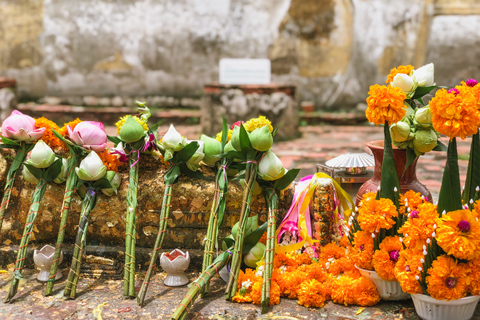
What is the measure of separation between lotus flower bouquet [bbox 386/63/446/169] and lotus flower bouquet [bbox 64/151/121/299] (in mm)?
1030

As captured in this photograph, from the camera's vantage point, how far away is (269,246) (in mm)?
1607

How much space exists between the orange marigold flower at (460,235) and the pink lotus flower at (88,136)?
117 cm

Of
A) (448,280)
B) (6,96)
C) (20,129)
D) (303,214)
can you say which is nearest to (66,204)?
(20,129)

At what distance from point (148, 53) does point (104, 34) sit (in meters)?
0.65

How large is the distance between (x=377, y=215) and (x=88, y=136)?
103 cm

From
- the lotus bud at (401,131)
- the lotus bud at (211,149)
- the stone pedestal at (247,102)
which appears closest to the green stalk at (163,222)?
the lotus bud at (211,149)

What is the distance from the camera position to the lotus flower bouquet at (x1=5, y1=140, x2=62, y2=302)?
1661mm

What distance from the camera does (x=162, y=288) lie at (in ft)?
5.48

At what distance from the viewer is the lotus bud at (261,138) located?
161cm

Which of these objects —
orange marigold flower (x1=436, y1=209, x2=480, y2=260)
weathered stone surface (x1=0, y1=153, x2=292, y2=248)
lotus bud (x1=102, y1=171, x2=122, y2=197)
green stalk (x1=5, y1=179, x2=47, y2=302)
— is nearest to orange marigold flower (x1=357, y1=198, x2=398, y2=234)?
orange marigold flower (x1=436, y1=209, x2=480, y2=260)

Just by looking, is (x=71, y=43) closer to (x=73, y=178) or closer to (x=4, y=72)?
(x=4, y=72)

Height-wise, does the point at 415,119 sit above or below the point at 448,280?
above

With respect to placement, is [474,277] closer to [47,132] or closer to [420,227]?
[420,227]

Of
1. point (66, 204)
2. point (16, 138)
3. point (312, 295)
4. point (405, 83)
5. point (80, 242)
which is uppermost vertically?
point (405, 83)
